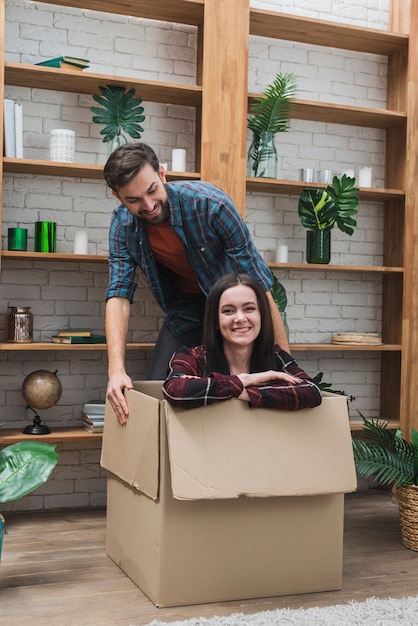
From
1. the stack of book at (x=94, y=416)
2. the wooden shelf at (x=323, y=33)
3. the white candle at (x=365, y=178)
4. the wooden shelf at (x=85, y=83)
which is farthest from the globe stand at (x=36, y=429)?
the wooden shelf at (x=323, y=33)

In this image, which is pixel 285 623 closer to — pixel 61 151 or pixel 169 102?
pixel 61 151

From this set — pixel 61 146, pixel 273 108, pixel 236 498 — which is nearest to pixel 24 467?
pixel 236 498

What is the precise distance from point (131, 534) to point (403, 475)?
3.57ft

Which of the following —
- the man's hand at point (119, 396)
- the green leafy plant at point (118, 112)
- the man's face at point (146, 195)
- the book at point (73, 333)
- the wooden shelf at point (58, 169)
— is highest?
the green leafy plant at point (118, 112)

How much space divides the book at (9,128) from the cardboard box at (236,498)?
140cm

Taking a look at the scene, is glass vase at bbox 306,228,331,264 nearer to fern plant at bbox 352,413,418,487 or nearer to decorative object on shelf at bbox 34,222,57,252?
fern plant at bbox 352,413,418,487

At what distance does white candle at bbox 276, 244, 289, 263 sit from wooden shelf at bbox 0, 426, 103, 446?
123 cm

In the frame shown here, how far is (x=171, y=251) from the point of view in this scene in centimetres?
286

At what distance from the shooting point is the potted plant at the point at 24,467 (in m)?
2.45

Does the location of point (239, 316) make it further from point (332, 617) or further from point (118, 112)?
point (118, 112)

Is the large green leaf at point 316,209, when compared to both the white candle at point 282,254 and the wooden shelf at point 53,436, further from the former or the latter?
the wooden shelf at point 53,436

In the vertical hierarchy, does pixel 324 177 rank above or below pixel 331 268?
above

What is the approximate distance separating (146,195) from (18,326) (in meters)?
1.11

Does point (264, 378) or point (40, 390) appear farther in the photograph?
point (40, 390)
